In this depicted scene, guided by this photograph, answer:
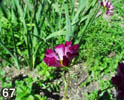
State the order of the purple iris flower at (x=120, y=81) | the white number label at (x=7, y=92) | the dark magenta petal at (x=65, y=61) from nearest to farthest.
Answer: the purple iris flower at (x=120, y=81)
the dark magenta petal at (x=65, y=61)
the white number label at (x=7, y=92)

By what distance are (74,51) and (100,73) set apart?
2.66ft

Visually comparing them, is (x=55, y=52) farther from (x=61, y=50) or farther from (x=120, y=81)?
(x=120, y=81)

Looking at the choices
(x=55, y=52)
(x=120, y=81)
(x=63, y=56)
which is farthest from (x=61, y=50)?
(x=55, y=52)

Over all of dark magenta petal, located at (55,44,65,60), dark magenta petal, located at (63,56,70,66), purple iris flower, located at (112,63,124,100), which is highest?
dark magenta petal, located at (55,44,65,60)

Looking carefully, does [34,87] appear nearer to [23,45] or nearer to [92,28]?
[23,45]

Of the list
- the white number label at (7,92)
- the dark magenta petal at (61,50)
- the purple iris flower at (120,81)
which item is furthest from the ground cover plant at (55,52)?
the purple iris flower at (120,81)

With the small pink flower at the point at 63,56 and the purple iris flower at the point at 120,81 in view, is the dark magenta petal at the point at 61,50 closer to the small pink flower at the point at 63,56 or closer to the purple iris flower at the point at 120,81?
the small pink flower at the point at 63,56

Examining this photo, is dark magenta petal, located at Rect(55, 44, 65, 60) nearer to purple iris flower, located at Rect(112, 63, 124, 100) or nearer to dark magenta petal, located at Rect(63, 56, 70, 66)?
dark magenta petal, located at Rect(63, 56, 70, 66)

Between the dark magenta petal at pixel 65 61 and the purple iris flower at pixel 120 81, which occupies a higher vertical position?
the dark magenta petal at pixel 65 61

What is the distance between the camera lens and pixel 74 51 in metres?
1.13

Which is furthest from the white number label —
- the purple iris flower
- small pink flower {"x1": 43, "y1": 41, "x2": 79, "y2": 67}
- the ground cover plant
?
the purple iris flower

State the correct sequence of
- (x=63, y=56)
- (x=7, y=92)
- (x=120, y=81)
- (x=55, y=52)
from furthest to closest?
(x=55, y=52), (x=7, y=92), (x=63, y=56), (x=120, y=81)

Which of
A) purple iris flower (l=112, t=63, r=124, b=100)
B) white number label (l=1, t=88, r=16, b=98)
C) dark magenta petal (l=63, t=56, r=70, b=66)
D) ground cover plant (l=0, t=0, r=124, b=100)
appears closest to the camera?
purple iris flower (l=112, t=63, r=124, b=100)

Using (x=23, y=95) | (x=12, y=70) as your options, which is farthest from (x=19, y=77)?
(x=23, y=95)
